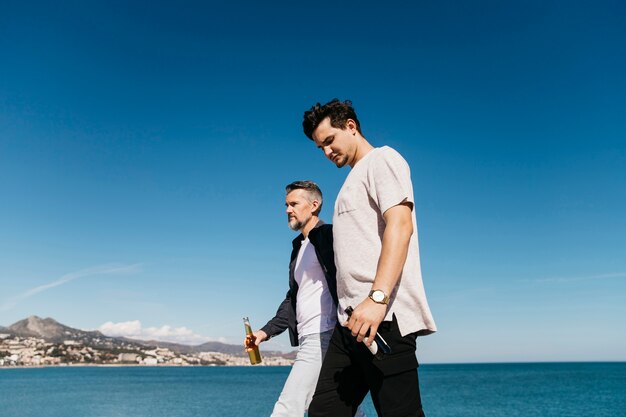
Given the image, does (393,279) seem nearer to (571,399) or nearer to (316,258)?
(316,258)

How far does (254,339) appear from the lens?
15.7 ft

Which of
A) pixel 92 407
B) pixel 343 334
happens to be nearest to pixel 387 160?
pixel 343 334

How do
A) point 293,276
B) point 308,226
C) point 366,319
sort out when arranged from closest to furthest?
point 366,319
point 293,276
point 308,226

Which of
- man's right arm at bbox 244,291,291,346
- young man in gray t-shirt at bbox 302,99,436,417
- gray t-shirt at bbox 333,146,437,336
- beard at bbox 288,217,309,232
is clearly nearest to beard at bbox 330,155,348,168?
young man in gray t-shirt at bbox 302,99,436,417

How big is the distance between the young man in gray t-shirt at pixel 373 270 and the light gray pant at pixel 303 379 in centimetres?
59

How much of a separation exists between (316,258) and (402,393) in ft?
5.36

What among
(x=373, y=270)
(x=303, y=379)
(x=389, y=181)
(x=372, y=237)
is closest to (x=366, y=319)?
(x=373, y=270)

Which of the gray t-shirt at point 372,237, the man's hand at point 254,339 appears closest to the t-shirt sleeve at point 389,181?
the gray t-shirt at point 372,237

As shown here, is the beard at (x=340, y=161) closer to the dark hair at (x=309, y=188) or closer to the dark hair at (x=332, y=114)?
the dark hair at (x=332, y=114)

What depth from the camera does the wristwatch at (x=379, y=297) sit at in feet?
7.81

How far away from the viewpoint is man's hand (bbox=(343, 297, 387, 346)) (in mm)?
2357

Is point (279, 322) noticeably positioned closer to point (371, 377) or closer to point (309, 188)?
point (309, 188)

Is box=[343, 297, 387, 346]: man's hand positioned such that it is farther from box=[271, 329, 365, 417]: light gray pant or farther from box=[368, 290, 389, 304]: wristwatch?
box=[271, 329, 365, 417]: light gray pant

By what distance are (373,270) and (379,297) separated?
0.29 meters
